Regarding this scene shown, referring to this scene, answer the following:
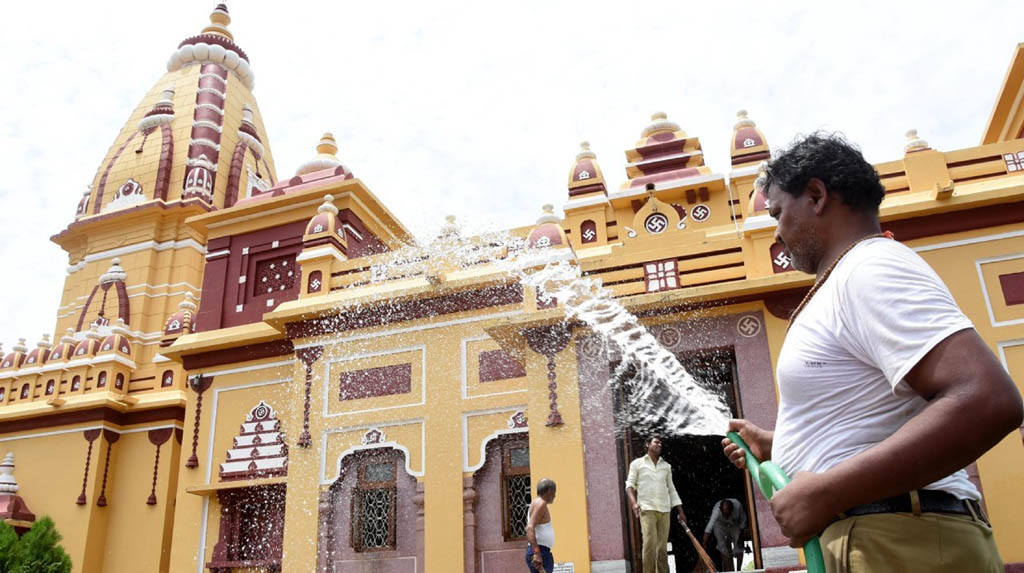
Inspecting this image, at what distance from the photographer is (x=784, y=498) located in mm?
1462

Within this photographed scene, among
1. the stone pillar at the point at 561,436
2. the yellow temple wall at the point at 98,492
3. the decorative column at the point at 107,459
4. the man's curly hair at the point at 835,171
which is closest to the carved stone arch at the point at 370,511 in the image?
the stone pillar at the point at 561,436

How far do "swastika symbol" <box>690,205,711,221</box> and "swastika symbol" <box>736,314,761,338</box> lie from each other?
4542 mm

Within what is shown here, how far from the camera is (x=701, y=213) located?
A: 1306 cm

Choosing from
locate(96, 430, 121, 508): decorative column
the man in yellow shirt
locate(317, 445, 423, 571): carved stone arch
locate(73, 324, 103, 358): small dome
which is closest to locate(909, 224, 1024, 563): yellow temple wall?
the man in yellow shirt

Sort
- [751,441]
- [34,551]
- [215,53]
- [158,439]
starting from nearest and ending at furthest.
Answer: [751,441]
[34,551]
[158,439]
[215,53]

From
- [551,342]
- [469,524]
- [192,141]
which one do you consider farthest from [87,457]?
[551,342]

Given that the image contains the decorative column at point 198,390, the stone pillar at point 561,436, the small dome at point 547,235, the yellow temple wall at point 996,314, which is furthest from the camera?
the decorative column at point 198,390

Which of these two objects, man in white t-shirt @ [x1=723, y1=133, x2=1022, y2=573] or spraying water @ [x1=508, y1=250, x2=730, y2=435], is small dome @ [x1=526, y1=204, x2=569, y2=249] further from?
man in white t-shirt @ [x1=723, y1=133, x2=1022, y2=573]

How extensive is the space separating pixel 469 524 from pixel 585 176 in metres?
5.68

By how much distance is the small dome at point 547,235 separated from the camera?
10.1m

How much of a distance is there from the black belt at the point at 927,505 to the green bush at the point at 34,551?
15020 mm

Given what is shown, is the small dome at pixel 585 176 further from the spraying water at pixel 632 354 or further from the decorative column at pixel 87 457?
the decorative column at pixel 87 457

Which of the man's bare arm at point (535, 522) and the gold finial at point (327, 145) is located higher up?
the gold finial at point (327, 145)

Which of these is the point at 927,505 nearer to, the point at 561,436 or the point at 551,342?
the point at 561,436
